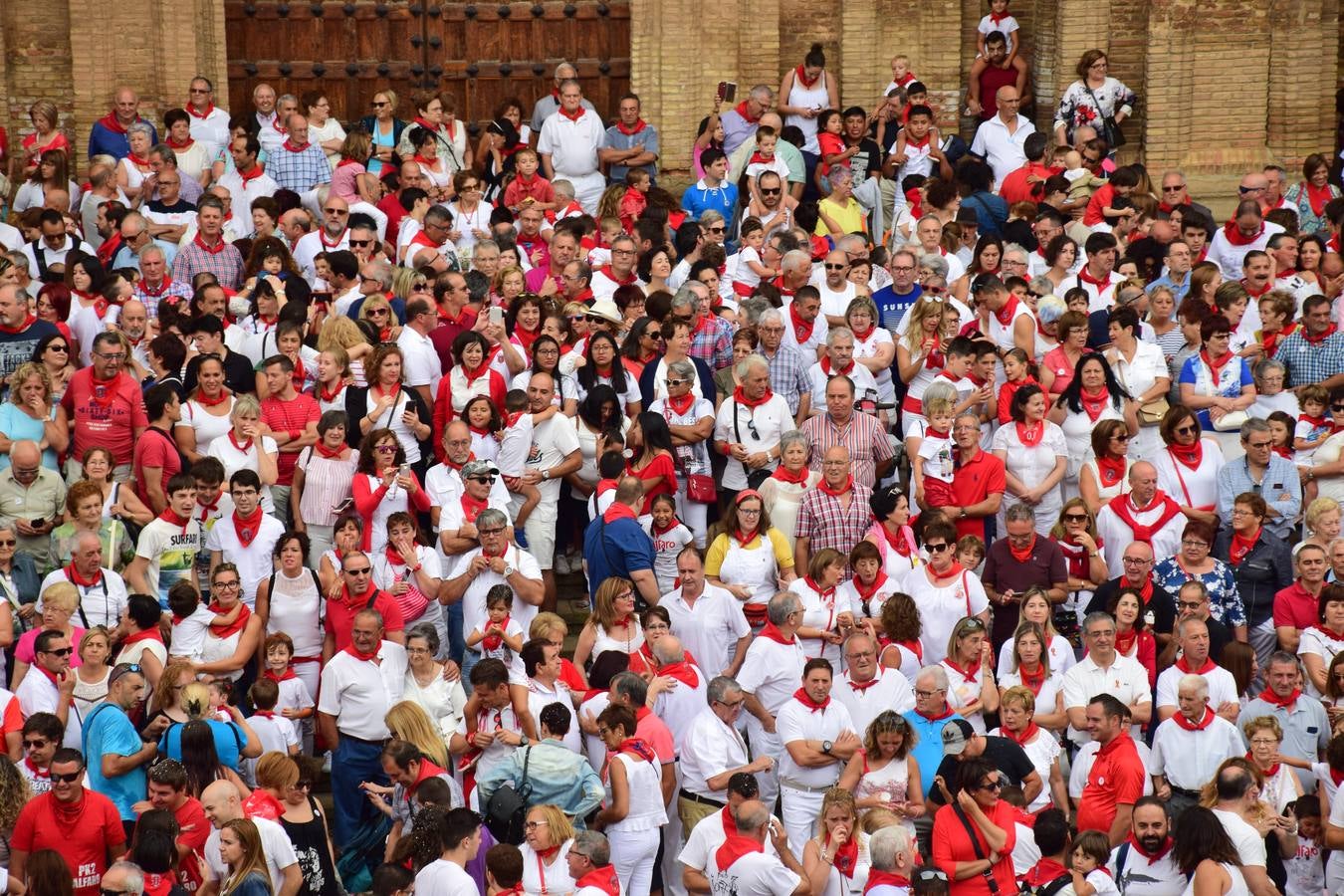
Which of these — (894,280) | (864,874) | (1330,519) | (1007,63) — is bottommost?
(864,874)

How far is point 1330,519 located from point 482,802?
582 cm

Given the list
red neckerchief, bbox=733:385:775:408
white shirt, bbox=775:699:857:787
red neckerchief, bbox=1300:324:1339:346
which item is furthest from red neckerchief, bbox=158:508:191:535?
red neckerchief, bbox=1300:324:1339:346

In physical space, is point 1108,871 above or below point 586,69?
below

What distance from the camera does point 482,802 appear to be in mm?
12430

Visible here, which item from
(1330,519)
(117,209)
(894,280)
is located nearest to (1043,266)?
(894,280)

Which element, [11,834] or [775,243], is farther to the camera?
[775,243]

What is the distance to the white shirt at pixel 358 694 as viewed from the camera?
13.3 metres

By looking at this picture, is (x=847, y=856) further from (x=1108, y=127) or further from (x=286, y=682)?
(x=1108, y=127)

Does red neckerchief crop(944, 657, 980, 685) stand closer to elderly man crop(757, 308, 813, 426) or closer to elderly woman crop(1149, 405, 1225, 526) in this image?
elderly woman crop(1149, 405, 1225, 526)

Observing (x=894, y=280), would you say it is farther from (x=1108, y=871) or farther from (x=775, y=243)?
(x=1108, y=871)

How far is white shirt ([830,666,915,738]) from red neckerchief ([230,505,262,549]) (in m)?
3.78

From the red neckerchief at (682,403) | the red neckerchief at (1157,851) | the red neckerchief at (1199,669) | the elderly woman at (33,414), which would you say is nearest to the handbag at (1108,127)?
the red neckerchief at (682,403)

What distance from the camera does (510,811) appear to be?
40.1ft

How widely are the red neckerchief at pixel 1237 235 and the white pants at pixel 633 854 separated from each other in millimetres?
8443
